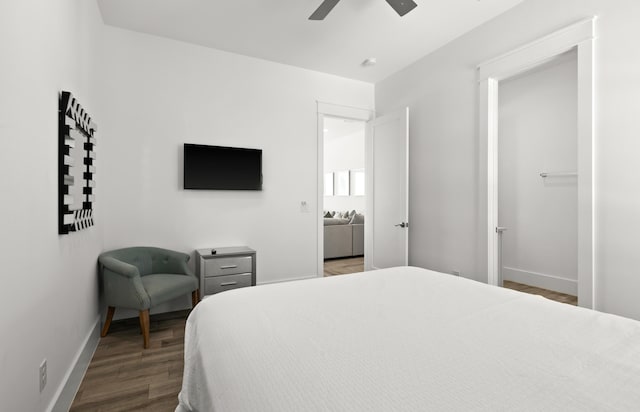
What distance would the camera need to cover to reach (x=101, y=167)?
121 inches

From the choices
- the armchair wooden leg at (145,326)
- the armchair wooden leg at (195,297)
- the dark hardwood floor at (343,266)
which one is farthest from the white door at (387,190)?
the armchair wooden leg at (145,326)

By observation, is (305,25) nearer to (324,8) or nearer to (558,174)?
(324,8)

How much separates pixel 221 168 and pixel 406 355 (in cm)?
310

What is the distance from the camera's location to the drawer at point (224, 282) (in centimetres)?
322

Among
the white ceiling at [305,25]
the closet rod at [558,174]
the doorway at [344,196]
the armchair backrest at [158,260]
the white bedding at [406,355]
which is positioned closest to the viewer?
the white bedding at [406,355]

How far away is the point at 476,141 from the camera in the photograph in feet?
10.8

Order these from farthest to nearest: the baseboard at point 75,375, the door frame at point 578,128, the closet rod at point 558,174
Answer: the closet rod at point 558,174 < the door frame at point 578,128 < the baseboard at point 75,375

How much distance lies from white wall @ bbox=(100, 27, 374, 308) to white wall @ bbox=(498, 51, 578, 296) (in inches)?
92.9

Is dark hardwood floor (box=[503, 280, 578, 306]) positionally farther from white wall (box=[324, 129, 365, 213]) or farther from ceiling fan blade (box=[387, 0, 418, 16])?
white wall (box=[324, 129, 365, 213])

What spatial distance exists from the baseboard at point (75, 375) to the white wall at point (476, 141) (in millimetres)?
3364

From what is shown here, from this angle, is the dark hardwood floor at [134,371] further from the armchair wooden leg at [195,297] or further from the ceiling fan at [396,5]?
the ceiling fan at [396,5]

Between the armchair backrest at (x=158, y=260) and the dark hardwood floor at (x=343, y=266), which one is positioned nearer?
the armchair backrest at (x=158, y=260)

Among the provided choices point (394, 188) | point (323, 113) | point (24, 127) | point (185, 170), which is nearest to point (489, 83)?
point (394, 188)

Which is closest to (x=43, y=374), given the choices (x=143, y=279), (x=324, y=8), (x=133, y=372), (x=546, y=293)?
(x=133, y=372)
